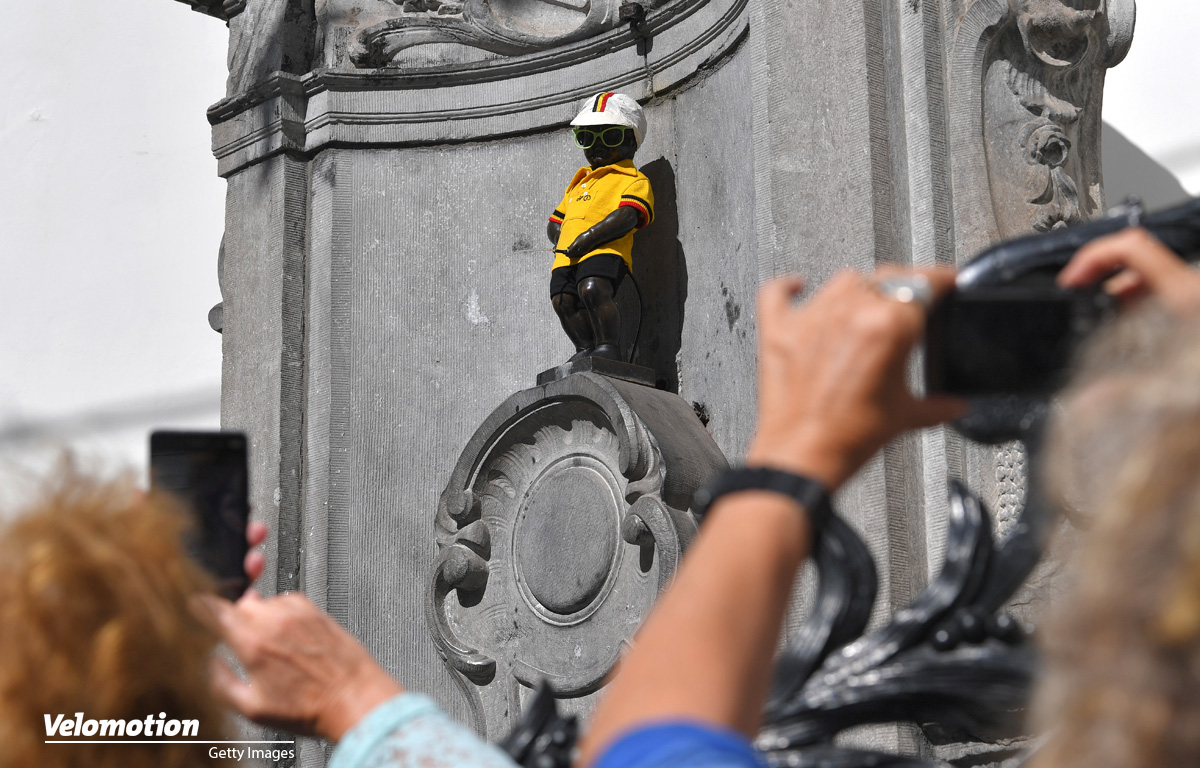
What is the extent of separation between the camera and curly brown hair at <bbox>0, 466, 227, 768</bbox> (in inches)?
26.1

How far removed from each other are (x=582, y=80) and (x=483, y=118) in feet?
1.16

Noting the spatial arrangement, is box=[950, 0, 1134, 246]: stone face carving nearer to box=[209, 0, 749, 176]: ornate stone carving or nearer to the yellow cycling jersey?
the yellow cycling jersey

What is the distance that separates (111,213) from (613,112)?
102 inches

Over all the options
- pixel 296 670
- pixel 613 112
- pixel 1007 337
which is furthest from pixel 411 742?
pixel 613 112

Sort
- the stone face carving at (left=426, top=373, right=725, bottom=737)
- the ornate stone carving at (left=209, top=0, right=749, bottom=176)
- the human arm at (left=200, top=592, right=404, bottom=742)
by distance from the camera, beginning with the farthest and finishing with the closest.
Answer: the ornate stone carving at (left=209, top=0, right=749, bottom=176) < the stone face carving at (left=426, top=373, right=725, bottom=737) < the human arm at (left=200, top=592, right=404, bottom=742)

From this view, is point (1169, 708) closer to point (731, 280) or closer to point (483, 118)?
point (731, 280)

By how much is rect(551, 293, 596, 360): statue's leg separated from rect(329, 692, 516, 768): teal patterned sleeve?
3.09 meters

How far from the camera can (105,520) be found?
2.34 feet

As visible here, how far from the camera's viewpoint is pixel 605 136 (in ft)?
12.9

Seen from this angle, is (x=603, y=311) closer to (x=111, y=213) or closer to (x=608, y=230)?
(x=608, y=230)

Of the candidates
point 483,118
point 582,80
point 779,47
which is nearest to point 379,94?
point 483,118

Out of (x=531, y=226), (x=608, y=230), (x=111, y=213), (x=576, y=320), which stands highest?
(x=111, y=213)

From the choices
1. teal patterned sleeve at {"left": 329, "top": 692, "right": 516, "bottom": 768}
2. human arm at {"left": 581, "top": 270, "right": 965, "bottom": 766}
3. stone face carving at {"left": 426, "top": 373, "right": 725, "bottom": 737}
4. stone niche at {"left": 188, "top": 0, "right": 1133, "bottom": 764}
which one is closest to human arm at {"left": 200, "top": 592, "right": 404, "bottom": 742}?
teal patterned sleeve at {"left": 329, "top": 692, "right": 516, "bottom": 768}

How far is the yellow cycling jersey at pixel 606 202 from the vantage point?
3896 mm
